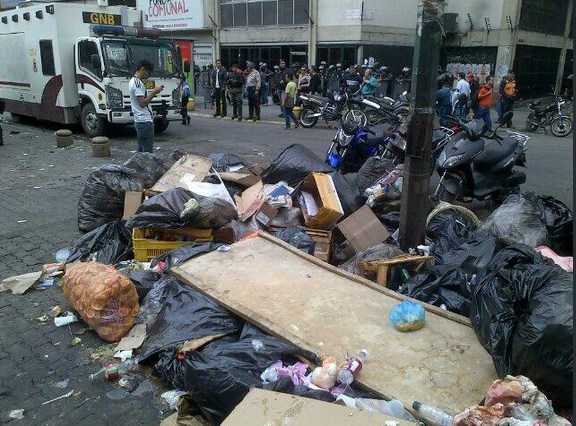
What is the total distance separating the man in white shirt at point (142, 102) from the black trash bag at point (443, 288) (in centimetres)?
527

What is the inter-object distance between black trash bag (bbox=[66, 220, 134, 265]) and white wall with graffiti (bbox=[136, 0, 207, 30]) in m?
22.0

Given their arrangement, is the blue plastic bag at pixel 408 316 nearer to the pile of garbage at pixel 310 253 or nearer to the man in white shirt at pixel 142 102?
the pile of garbage at pixel 310 253

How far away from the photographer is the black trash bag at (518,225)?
13.1 ft

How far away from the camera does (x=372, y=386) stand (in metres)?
2.49

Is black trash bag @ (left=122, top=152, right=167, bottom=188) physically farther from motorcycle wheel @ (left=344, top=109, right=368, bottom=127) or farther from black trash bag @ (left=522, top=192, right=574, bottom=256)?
motorcycle wheel @ (left=344, top=109, right=368, bottom=127)

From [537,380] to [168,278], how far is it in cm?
263

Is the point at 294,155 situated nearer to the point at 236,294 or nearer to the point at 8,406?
the point at 236,294

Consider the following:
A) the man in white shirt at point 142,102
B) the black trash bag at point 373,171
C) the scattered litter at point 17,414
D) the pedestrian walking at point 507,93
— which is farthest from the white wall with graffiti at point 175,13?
the scattered litter at point 17,414

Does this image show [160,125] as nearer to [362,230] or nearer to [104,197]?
[104,197]

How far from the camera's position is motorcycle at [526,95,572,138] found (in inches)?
488

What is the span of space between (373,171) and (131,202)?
2.81 meters

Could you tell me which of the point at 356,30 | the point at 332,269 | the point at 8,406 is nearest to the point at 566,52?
the point at 356,30

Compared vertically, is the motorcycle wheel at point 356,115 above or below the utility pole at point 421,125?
below

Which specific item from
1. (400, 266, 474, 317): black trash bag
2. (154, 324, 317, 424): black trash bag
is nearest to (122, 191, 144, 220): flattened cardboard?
(154, 324, 317, 424): black trash bag
